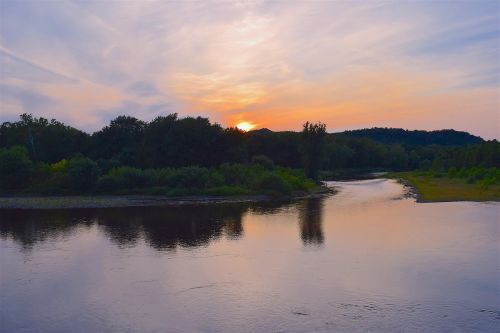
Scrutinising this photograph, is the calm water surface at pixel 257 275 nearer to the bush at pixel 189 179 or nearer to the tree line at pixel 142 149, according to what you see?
the bush at pixel 189 179

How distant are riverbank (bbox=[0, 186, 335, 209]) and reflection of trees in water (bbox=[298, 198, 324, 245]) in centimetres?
659

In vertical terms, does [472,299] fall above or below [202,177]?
below

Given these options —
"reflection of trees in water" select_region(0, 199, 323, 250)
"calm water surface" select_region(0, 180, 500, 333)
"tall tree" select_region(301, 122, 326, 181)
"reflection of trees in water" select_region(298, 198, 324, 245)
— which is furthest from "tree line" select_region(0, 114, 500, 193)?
"calm water surface" select_region(0, 180, 500, 333)

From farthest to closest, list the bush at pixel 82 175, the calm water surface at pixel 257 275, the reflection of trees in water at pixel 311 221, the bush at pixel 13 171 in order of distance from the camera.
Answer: the bush at pixel 13 171, the bush at pixel 82 175, the reflection of trees in water at pixel 311 221, the calm water surface at pixel 257 275

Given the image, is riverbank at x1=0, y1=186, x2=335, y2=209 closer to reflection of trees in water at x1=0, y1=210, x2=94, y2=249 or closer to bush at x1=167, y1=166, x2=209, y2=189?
bush at x1=167, y1=166, x2=209, y2=189

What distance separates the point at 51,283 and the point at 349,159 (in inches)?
4256

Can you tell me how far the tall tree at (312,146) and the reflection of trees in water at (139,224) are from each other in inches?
1159

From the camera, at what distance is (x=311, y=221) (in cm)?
3431

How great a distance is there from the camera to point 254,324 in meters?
14.6

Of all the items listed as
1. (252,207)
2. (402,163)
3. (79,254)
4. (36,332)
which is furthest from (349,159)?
(36,332)

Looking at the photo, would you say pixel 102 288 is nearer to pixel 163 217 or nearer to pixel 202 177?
pixel 163 217

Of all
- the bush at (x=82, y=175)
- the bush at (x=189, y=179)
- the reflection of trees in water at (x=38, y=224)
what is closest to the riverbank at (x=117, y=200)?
the bush at (x=82, y=175)

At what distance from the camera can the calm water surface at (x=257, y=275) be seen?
15008mm

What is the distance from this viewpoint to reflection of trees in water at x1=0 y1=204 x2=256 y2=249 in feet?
94.8
